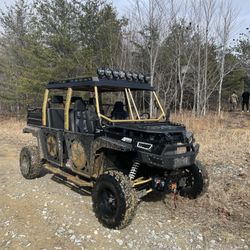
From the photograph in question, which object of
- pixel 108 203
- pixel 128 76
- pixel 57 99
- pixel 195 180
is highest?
pixel 128 76

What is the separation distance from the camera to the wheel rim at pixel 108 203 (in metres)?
4.75

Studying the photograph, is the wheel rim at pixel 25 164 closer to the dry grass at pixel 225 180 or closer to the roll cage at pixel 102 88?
the roll cage at pixel 102 88

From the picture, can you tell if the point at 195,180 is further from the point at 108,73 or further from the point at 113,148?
the point at 108,73

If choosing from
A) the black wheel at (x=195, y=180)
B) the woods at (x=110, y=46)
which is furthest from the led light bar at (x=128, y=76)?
the woods at (x=110, y=46)

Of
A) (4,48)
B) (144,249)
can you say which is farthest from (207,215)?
(4,48)

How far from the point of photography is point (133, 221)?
4941 mm

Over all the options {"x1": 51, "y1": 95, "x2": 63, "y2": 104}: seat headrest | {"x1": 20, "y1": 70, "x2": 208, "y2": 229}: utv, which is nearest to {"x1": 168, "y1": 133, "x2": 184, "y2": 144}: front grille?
{"x1": 20, "y1": 70, "x2": 208, "y2": 229}: utv

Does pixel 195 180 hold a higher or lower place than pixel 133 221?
higher

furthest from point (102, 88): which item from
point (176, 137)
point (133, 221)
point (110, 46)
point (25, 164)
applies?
point (110, 46)

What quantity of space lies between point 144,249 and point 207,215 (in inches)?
56.3

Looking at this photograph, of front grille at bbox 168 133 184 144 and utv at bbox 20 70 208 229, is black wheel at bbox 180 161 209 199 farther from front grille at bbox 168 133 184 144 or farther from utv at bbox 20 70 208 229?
front grille at bbox 168 133 184 144

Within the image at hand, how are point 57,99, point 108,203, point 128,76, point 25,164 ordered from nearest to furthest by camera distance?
point 108,203, point 128,76, point 57,99, point 25,164

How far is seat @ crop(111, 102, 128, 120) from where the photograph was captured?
642cm

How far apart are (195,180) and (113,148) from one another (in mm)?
1702
